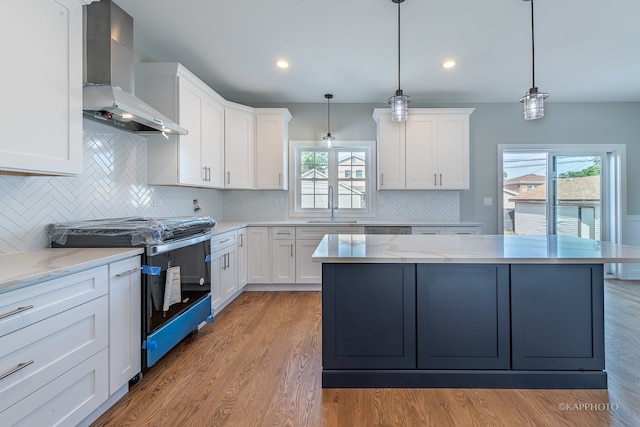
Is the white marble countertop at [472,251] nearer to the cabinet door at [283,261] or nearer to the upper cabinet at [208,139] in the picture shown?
the cabinet door at [283,261]

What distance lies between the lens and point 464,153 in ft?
13.1

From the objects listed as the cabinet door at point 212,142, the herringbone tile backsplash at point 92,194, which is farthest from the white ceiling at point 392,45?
the herringbone tile backsplash at point 92,194

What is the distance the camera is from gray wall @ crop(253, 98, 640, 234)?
435 cm

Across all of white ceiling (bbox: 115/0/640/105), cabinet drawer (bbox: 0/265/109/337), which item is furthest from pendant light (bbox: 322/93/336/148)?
cabinet drawer (bbox: 0/265/109/337)

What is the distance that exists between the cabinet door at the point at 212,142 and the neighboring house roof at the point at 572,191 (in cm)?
418

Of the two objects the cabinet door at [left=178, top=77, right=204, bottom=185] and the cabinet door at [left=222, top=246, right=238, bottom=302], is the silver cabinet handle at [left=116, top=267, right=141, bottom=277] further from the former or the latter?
the cabinet door at [left=222, top=246, right=238, bottom=302]

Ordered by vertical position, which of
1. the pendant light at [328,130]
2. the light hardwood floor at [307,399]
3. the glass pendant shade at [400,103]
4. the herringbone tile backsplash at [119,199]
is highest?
the pendant light at [328,130]

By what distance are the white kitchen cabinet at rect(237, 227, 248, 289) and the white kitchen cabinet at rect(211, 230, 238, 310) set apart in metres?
0.12

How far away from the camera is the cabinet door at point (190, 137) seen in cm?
285

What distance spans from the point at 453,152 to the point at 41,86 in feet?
13.4

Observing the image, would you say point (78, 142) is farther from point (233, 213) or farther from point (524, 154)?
point (524, 154)

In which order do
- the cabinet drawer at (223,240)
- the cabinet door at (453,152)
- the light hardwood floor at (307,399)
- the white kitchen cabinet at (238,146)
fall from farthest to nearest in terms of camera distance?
1. the cabinet door at (453,152)
2. the white kitchen cabinet at (238,146)
3. the cabinet drawer at (223,240)
4. the light hardwood floor at (307,399)

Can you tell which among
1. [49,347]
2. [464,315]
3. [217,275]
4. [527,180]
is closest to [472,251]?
[464,315]

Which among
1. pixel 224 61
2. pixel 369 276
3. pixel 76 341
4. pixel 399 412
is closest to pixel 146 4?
pixel 224 61
